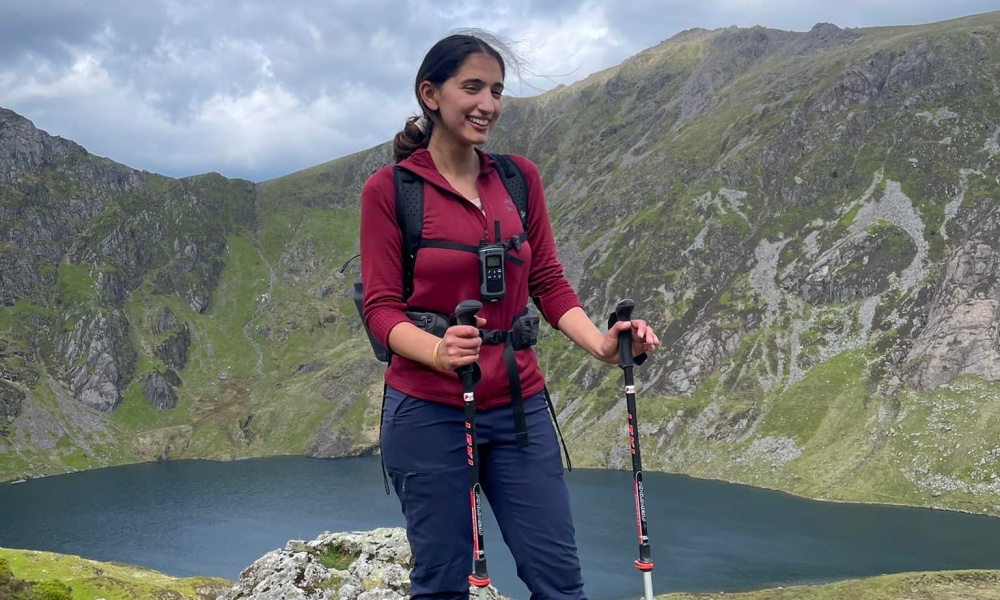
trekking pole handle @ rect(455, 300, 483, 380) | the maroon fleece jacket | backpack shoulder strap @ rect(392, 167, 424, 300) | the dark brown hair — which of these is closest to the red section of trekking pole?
the maroon fleece jacket

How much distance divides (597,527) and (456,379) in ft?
348

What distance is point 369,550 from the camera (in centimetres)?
1327

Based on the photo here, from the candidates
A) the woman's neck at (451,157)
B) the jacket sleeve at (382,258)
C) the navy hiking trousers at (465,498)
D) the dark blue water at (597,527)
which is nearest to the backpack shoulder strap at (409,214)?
the jacket sleeve at (382,258)

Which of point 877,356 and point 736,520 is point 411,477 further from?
point 877,356

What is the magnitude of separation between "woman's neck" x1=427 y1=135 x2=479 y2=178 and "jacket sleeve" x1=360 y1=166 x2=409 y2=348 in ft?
1.55

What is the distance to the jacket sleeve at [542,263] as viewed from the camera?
5961 millimetres

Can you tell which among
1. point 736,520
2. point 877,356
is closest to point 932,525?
point 736,520

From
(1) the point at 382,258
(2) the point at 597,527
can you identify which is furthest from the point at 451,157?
(2) the point at 597,527

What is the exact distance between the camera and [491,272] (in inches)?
199

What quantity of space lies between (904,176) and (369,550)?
192760 millimetres

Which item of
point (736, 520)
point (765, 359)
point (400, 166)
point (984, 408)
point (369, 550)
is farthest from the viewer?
point (765, 359)

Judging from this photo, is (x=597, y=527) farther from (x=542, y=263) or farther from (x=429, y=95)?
(x=429, y=95)

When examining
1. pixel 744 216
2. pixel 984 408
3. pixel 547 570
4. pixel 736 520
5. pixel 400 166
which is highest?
pixel 744 216

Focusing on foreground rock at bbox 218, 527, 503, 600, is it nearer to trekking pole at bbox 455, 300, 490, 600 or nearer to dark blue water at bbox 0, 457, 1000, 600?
trekking pole at bbox 455, 300, 490, 600
